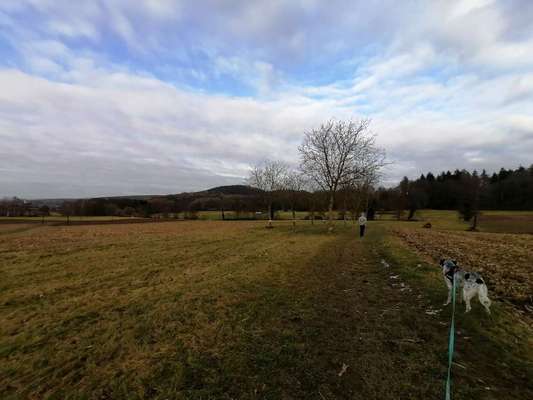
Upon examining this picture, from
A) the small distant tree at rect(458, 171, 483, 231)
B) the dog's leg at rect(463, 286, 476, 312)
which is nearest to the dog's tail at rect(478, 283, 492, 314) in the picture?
the dog's leg at rect(463, 286, 476, 312)

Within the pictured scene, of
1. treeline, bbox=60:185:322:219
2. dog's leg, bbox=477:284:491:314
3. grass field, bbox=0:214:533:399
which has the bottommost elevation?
grass field, bbox=0:214:533:399

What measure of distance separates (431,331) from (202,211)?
88.5 m

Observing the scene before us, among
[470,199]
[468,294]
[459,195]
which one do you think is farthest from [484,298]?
[459,195]

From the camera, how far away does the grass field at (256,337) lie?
3.31 m

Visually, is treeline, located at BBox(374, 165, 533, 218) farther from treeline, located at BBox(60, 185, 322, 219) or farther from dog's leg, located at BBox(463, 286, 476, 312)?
dog's leg, located at BBox(463, 286, 476, 312)

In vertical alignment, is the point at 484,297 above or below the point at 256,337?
above

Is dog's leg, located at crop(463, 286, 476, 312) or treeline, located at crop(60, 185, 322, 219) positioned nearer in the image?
dog's leg, located at crop(463, 286, 476, 312)

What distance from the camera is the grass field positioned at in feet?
10.9

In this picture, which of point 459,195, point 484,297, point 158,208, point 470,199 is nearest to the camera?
point 484,297

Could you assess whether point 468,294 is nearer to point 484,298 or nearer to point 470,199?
point 484,298

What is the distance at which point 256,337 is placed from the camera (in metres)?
4.54

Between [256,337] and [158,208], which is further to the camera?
[158,208]

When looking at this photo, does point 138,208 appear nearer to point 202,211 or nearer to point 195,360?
point 202,211

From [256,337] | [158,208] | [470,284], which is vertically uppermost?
[158,208]
